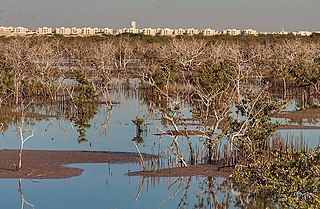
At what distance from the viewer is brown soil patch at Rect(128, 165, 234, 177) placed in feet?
54.2

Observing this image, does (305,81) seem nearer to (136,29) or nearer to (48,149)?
(48,149)

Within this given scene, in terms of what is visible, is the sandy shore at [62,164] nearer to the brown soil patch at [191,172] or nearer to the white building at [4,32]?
the brown soil patch at [191,172]

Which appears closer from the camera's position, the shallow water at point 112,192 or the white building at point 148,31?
the shallow water at point 112,192

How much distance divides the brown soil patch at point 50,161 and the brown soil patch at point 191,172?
187 cm

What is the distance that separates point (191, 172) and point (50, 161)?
4.17 m

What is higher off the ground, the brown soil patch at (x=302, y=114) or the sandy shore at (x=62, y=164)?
the brown soil patch at (x=302, y=114)

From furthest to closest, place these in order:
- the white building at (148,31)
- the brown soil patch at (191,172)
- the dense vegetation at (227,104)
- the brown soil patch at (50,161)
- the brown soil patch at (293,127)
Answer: the white building at (148,31) < the brown soil patch at (293,127) < the brown soil patch at (50,161) < the brown soil patch at (191,172) < the dense vegetation at (227,104)

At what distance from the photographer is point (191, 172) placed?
16672 mm

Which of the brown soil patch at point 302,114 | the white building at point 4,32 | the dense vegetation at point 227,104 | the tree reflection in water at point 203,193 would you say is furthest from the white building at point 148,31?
the tree reflection in water at point 203,193

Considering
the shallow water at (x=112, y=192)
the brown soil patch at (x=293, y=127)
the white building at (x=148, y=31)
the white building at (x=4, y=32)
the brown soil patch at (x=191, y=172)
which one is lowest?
the shallow water at (x=112, y=192)

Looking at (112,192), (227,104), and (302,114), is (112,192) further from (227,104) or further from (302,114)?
(302,114)

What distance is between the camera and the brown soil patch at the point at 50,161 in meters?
16.7

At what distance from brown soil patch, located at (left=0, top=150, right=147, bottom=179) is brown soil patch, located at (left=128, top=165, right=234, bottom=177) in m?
1.87

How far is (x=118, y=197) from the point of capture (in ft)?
49.3
